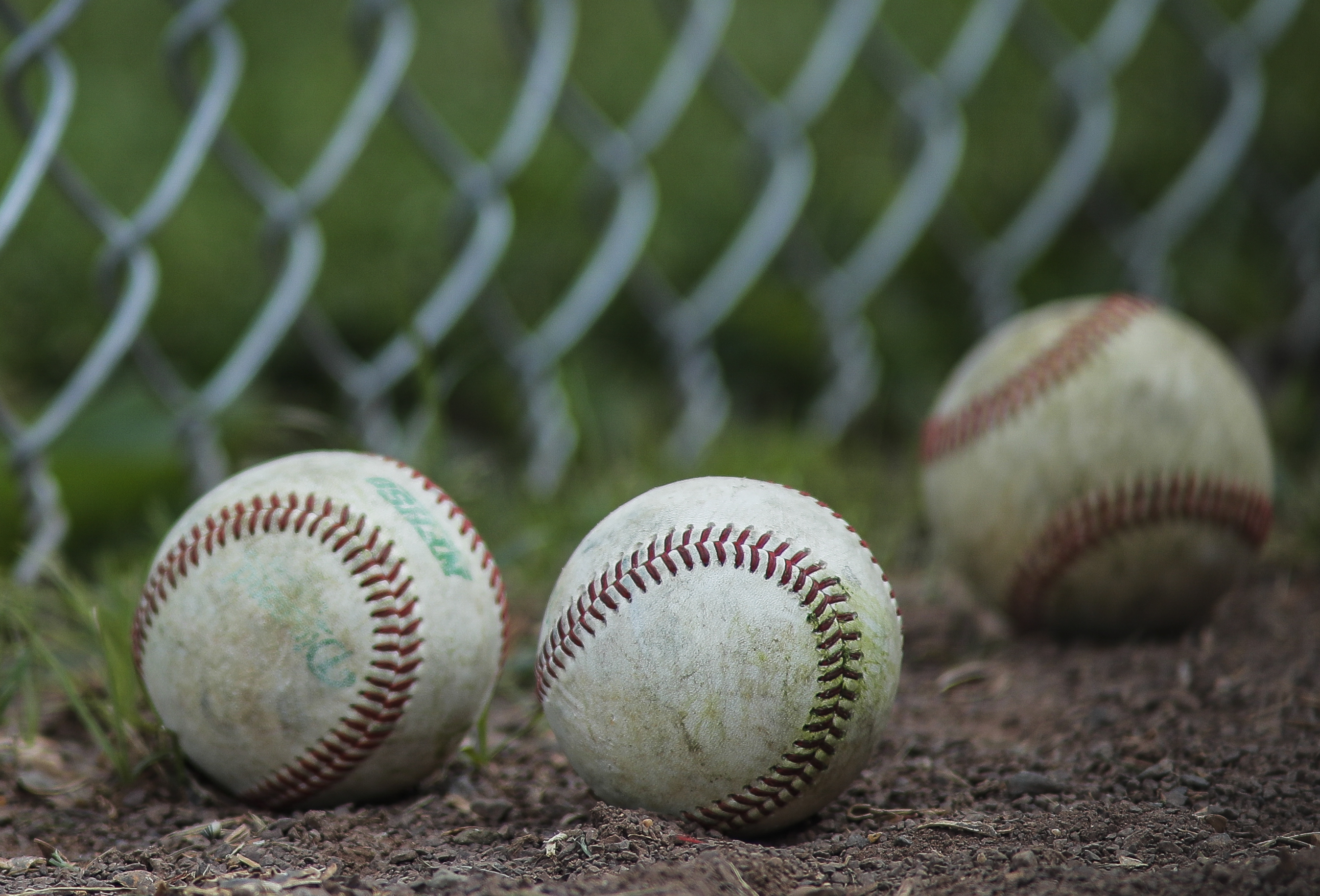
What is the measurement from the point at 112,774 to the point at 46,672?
0.54 m

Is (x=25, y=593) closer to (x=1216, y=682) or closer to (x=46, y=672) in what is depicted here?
(x=46, y=672)

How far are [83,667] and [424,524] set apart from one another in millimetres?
962

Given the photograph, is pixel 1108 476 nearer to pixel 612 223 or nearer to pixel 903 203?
pixel 612 223

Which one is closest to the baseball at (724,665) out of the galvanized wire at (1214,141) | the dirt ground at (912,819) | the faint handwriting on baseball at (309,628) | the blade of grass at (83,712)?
the dirt ground at (912,819)

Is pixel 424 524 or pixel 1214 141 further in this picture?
pixel 1214 141

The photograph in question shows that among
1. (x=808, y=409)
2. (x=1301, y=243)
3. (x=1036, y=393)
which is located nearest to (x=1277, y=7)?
(x=1301, y=243)

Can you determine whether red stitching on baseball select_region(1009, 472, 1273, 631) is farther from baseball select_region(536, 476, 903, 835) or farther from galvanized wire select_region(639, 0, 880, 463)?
galvanized wire select_region(639, 0, 880, 463)

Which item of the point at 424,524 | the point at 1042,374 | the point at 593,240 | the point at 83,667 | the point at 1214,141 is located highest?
the point at 1214,141

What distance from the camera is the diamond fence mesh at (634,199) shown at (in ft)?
11.3

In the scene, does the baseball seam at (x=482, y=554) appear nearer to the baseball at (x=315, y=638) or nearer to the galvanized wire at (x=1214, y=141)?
the baseball at (x=315, y=638)

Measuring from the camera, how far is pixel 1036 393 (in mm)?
2709

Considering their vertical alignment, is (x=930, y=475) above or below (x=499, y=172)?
below

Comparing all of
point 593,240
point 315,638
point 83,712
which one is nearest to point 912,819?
point 315,638

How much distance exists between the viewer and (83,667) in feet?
8.75
